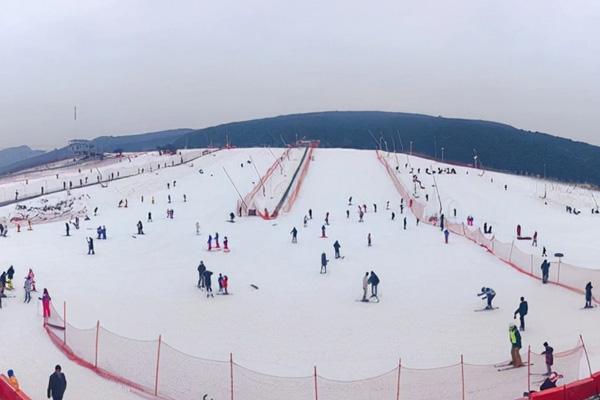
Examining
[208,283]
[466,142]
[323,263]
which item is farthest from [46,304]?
[466,142]

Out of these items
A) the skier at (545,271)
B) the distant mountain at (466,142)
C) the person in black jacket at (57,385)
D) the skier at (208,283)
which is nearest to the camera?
the person in black jacket at (57,385)

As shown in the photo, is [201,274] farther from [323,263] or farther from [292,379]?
[292,379]

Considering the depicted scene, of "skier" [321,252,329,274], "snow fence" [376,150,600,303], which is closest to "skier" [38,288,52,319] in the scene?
"skier" [321,252,329,274]

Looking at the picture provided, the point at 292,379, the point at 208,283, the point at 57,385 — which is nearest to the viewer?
the point at 57,385

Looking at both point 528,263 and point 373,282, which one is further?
point 528,263

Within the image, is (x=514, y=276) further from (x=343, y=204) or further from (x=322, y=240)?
(x=343, y=204)

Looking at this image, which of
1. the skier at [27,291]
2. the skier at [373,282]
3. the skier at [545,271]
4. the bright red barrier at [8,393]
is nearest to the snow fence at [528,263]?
the skier at [545,271]

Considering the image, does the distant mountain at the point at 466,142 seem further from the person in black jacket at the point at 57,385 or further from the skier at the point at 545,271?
the person in black jacket at the point at 57,385

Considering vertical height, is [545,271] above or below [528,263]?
above
